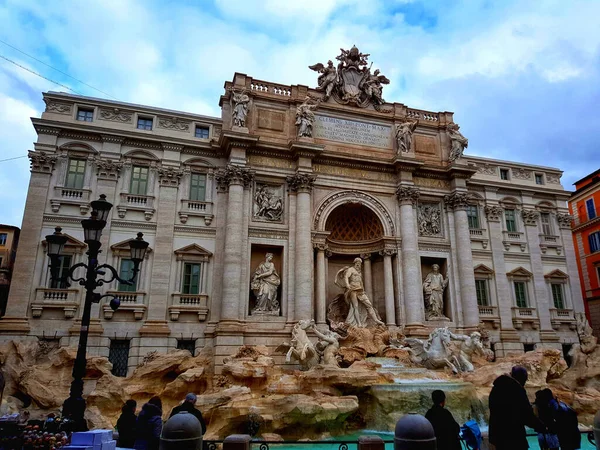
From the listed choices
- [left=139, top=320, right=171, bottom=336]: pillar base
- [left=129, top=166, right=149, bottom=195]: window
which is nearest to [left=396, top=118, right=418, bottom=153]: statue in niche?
[left=129, top=166, right=149, bottom=195]: window

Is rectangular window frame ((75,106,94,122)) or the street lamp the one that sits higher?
rectangular window frame ((75,106,94,122))

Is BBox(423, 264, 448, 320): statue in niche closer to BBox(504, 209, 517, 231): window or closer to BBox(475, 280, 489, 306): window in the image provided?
BBox(475, 280, 489, 306): window

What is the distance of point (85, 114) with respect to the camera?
20312mm

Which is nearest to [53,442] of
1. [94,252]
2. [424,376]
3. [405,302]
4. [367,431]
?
[94,252]

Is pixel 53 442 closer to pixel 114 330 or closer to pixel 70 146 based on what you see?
pixel 114 330

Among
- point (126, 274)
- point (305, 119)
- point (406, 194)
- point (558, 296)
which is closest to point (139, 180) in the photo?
point (126, 274)

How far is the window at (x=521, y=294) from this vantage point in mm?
24953

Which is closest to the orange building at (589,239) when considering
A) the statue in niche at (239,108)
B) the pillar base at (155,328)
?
the statue in niche at (239,108)

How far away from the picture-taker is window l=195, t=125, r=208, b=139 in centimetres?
2165

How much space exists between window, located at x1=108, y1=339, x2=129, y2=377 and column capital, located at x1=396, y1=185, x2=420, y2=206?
579 inches

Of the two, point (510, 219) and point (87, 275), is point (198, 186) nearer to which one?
point (87, 275)

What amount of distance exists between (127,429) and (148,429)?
714mm

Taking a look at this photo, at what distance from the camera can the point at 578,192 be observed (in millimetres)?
32781

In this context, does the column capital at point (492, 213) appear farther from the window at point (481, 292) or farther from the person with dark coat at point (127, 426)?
the person with dark coat at point (127, 426)
